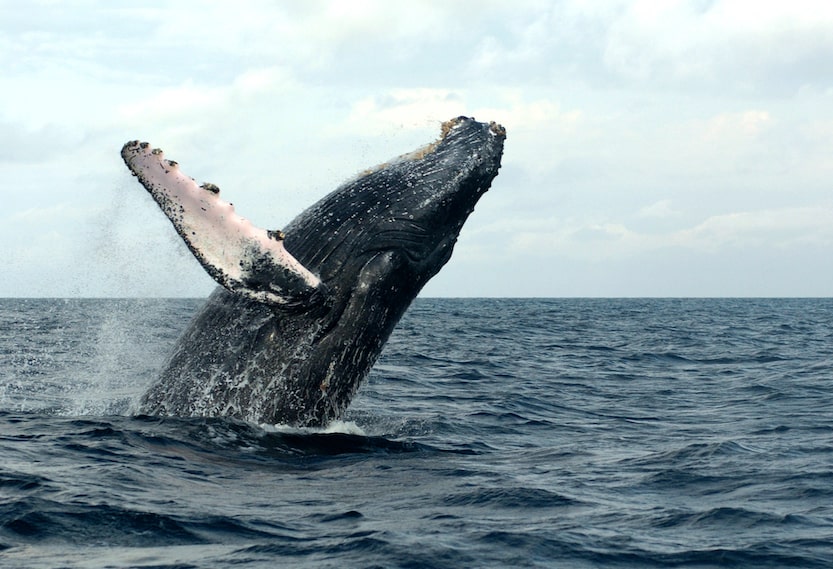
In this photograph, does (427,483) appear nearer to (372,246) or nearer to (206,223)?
(372,246)

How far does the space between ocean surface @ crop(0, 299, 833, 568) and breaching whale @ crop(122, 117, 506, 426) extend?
34cm

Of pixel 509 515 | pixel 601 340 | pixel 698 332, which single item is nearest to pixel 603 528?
pixel 509 515

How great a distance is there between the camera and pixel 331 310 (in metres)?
9.41

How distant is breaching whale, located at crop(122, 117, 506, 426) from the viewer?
945 centimetres

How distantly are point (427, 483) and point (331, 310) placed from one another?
2.01m

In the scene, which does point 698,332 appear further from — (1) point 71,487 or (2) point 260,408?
(1) point 71,487

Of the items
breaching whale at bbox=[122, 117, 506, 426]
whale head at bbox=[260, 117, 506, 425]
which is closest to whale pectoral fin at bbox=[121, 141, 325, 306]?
breaching whale at bbox=[122, 117, 506, 426]

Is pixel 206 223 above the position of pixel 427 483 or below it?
above

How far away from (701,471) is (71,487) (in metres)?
5.50

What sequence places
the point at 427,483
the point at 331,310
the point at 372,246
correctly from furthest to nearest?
the point at 372,246
the point at 331,310
the point at 427,483

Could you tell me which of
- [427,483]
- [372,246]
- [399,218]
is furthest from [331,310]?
[427,483]

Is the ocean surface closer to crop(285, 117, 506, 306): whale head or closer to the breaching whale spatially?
the breaching whale

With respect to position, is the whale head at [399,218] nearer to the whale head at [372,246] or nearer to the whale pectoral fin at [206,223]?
the whale head at [372,246]

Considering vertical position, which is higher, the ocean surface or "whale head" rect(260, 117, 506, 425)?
"whale head" rect(260, 117, 506, 425)
